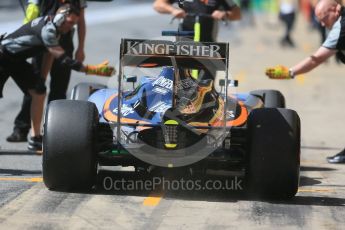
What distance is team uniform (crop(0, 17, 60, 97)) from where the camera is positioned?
1031 centimetres

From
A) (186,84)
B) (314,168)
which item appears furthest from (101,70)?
(314,168)

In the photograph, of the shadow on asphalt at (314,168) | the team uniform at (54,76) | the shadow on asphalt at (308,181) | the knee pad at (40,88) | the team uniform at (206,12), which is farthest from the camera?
the team uniform at (206,12)

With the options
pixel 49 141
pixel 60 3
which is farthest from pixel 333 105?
pixel 49 141

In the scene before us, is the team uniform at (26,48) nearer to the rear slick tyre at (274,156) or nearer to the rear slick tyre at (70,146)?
the rear slick tyre at (70,146)

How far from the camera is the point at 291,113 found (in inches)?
333

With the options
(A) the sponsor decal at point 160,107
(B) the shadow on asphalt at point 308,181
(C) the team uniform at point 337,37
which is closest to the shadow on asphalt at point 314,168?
(B) the shadow on asphalt at point 308,181

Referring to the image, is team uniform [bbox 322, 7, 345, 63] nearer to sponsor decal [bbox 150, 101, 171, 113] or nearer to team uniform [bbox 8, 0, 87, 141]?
sponsor decal [bbox 150, 101, 171, 113]

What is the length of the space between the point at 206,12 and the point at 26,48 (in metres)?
2.50

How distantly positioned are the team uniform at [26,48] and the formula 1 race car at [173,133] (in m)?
1.71

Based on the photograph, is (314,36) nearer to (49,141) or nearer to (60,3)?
(60,3)

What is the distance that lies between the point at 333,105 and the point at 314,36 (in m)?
21.2

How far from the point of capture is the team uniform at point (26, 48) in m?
10.3

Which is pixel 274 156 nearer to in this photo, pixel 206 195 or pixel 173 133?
pixel 206 195

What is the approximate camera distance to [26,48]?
10438 millimetres
